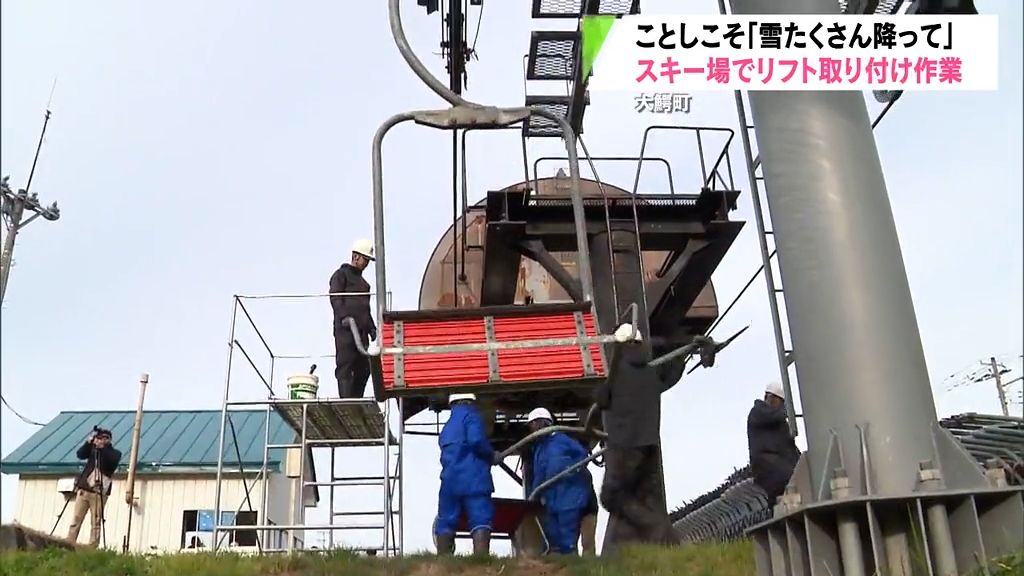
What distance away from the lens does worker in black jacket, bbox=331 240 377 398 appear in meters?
9.27

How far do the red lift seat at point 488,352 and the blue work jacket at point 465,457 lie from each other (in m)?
2.21

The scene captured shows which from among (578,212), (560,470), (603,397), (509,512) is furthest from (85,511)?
(578,212)

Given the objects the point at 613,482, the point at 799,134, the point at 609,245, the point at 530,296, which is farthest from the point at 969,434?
the point at 530,296

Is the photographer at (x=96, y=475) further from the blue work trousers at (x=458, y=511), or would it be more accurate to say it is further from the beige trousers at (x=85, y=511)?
the blue work trousers at (x=458, y=511)

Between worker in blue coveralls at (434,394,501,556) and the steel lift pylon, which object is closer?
the steel lift pylon

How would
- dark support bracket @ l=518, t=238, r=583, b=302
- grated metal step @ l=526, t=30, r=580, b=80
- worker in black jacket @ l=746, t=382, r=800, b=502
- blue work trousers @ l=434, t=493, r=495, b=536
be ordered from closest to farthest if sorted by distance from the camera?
blue work trousers @ l=434, t=493, r=495, b=536, worker in black jacket @ l=746, t=382, r=800, b=502, dark support bracket @ l=518, t=238, r=583, b=302, grated metal step @ l=526, t=30, r=580, b=80

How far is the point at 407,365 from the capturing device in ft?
16.9

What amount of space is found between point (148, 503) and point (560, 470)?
11.4 metres

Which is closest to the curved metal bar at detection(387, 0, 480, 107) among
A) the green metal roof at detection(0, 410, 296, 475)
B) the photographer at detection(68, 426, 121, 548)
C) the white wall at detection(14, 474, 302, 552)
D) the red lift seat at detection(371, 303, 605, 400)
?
the red lift seat at detection(371, 303, 605, 400)

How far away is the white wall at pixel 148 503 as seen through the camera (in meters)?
17.0

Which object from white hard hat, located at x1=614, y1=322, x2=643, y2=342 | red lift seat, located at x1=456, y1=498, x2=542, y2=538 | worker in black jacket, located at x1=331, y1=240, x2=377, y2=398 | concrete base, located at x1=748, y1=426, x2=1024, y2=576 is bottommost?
concrete base, located at x1=748, y1=426, x2=1024, y2=576

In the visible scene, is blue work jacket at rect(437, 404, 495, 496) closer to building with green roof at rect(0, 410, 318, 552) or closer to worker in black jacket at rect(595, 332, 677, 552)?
worker in black jacket at rect(595, 332, 677, 552)

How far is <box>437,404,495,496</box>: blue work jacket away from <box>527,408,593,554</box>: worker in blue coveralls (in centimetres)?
153

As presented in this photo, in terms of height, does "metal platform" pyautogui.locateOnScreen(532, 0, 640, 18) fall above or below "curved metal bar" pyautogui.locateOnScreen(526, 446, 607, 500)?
above
